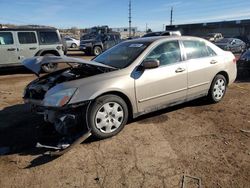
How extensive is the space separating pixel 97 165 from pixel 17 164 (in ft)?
3.61

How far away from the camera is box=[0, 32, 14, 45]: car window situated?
1066 cm

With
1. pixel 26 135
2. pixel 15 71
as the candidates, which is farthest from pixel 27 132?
pixel 15 71

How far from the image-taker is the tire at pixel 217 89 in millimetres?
5852

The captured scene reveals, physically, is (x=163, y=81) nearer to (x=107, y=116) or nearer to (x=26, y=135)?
(x=107, y=116)

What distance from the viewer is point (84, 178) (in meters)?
3.21

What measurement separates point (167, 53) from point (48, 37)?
799 cm

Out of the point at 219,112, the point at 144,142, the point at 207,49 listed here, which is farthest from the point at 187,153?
the point at 207,49

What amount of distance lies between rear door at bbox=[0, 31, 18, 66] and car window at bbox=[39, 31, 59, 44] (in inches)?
46.2

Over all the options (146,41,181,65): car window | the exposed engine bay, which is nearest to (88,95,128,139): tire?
the exposed engine bay

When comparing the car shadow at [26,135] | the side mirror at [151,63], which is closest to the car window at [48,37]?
the car shadow at [26,135]

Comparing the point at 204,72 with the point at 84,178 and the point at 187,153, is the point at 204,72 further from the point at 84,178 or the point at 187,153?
the point at 84,178

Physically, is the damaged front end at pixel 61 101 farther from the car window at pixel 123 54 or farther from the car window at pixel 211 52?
the car window at pixel 211 52

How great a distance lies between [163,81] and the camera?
15.8ft

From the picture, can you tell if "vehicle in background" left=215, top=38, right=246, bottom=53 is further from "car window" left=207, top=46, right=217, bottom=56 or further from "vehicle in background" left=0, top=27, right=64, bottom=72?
"car window" left=207, top=46, right=217, bottom=56
